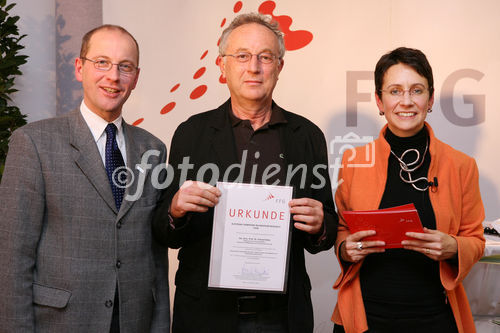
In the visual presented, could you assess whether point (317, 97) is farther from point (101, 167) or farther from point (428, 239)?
point (101, 167)

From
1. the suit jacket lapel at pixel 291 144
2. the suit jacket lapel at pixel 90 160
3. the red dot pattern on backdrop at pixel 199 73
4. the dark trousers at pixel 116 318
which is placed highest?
the red dot pattern on backdrop at pixel 199 73

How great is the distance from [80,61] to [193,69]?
1967 mm

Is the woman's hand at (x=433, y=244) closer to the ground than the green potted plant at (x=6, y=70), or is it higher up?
closer to the ground

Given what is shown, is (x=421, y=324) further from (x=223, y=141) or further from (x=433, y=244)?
(x=223, y=141)

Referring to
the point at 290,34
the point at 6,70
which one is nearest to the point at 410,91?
the point at 290,34

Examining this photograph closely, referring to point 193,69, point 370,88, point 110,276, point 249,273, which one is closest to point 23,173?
point 110,276

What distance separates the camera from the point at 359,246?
81.0 inches

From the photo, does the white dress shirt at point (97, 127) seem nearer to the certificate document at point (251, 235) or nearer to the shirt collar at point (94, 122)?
the shirt collar at point (94, 122)

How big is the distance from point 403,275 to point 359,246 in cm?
26

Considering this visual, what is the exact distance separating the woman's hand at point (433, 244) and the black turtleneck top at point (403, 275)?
0.38 feet

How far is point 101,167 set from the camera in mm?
1896

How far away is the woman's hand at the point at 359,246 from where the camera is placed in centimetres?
202

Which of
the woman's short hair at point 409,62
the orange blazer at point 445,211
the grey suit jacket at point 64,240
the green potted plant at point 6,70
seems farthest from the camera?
the green potted plant at point 6,70

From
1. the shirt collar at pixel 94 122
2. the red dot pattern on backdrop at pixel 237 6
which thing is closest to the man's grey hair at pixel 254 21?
the shirt collar at pixel 94 122
